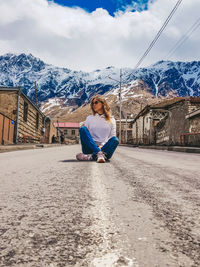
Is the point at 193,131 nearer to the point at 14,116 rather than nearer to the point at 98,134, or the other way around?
Answer: the point at 14,116

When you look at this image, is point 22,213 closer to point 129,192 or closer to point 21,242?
point 21,242

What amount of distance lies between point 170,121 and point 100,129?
74.2ft

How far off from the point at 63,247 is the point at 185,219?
0.61 meters

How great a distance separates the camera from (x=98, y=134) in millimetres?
4578

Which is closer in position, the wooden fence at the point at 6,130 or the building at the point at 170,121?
the wooden fence at the point at 6,130

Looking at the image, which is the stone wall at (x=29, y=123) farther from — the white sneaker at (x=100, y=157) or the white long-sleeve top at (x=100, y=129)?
the white sneaker at (x=100, y=157)

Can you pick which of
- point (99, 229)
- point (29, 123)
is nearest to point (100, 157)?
point (99, 229)

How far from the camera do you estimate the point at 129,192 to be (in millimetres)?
1579

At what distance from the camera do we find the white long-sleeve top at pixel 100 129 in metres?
4.57

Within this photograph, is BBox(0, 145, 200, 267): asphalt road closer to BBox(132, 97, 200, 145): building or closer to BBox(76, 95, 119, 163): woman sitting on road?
BBox(76, 95, 119, 163): woman sitting on road

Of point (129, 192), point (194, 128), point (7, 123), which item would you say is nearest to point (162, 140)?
point (194, 128)

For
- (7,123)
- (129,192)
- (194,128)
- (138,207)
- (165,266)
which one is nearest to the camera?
(165,266)

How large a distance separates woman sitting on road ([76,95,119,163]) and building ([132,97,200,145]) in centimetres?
1215

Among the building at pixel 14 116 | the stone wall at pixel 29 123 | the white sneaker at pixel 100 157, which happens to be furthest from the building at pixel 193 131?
the stone wall at pixel 29 123
